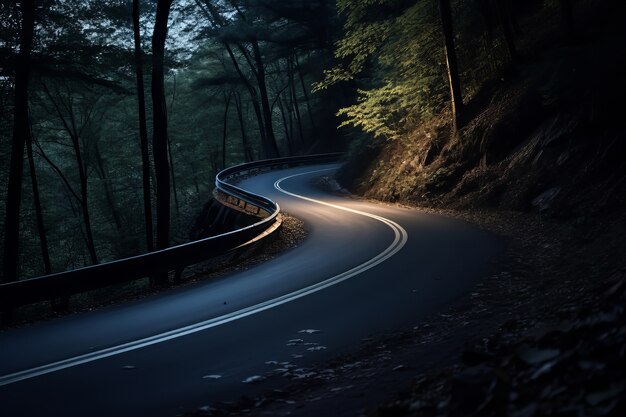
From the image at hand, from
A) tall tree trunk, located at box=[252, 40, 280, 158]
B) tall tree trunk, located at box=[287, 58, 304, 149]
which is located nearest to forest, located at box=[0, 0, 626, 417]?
tall tree trunk, located at box=[252, 40, 280, 158]

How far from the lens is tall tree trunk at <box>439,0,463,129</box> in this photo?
20578mm

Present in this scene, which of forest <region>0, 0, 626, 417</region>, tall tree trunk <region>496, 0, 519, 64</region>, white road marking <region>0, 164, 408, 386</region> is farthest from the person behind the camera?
tall tree trunk <region>496, 0, 519, 64</region>

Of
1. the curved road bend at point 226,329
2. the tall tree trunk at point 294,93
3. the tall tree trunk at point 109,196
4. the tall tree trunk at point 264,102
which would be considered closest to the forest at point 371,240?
the curved road bend at point 226,329

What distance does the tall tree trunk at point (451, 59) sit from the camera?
2058 centimetres

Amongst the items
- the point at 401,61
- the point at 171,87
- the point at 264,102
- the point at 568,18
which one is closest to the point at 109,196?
the point at 171,87

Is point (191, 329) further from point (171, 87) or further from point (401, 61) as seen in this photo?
point (171, 87)

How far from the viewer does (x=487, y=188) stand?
60.3 ft

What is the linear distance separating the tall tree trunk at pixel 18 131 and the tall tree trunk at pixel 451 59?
1569cm

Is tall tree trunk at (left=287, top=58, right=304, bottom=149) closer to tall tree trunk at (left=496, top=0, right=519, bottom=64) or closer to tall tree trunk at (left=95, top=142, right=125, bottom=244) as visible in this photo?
tall tree trunk at (left=95, top=142, right=125, bottom=244)

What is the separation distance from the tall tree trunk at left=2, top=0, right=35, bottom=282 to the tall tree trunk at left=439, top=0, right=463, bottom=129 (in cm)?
1569

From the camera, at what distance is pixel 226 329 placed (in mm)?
7555

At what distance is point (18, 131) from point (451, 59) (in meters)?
17.3

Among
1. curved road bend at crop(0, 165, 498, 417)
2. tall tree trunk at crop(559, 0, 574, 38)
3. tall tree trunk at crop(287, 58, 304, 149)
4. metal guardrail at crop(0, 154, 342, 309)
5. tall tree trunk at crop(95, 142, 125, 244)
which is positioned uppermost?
tall tree trunk at crop(287, 58, 304, 149)

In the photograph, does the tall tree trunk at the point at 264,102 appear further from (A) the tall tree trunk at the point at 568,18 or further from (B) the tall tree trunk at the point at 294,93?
(A) the tall tree trunk at the point at 568,18
